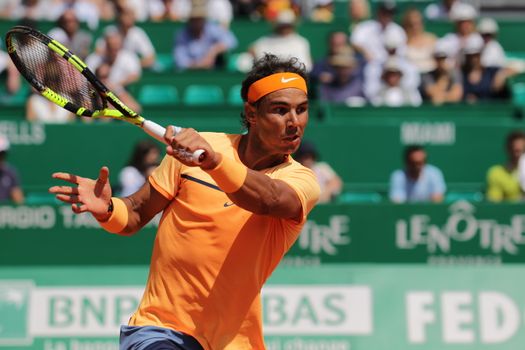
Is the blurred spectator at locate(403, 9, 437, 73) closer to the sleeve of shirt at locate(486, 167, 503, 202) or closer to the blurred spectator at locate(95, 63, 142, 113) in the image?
the sleeve of shirt at locate(486, 167, 503, 202)

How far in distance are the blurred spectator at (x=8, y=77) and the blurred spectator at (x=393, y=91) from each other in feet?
12.8

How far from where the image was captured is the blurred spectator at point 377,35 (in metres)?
12.9

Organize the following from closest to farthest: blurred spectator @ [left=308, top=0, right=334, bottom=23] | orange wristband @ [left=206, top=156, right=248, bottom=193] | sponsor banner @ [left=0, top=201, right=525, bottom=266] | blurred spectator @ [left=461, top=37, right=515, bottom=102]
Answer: orange wristband @ [left=206, top=156, right=248, bottom=193], sponsor banner @ [left=0, top=201, right=525, bottom=266], blurred spectator @ [left=461, top=37, right=515, bottom=102], blurred spectator @ [left=308, top=0, right=334, bottom=23]

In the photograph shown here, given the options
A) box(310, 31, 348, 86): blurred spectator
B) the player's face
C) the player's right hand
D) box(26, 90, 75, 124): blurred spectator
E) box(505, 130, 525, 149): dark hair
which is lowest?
the player's right hand

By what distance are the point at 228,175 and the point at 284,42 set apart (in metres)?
8.40

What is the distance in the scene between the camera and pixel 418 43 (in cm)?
1306

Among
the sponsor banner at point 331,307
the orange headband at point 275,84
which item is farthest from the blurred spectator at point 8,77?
the orange headband at point 275,84

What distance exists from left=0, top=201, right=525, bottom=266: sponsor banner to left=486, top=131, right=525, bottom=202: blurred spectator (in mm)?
1370

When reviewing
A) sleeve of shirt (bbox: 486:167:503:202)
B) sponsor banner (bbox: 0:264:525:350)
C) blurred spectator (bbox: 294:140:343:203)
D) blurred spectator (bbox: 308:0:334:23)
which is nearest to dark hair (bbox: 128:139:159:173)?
blurred spectator (bbox: 294:140:343:203)

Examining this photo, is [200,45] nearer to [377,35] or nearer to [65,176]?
[377,35]

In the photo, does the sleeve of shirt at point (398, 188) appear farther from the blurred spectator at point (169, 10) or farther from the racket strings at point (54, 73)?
the racket strings at point (54, 73)

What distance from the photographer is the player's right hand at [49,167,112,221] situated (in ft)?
14.9

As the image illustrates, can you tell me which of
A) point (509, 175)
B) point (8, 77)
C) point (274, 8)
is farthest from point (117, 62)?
point (509, 175)

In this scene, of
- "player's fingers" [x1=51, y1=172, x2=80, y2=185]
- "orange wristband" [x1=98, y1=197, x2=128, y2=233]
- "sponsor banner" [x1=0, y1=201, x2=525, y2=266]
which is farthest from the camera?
"sponsor banner" [x1=0, y1=201, x2=525, y2=266]
